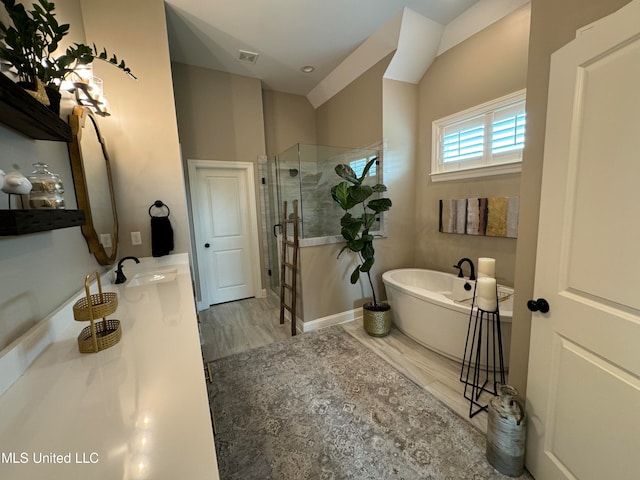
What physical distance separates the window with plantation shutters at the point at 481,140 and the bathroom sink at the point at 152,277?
297 centimetres

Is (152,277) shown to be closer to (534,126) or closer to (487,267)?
(487,267)

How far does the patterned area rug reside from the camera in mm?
1413

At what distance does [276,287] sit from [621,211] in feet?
12.3

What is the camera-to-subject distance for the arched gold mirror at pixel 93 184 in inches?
58.9

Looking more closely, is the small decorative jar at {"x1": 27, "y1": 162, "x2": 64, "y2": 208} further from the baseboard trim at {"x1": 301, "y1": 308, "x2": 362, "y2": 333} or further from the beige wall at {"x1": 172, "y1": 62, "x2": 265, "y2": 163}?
the beige wall at {"x1": 172, "y1": 62, "x2": 265, "y2": 163}

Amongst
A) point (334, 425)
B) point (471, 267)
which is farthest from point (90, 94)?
point (471, 267)

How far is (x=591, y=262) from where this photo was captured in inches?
39.6

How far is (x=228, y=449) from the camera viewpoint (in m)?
1.55

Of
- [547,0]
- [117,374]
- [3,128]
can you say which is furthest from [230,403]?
[547,0]

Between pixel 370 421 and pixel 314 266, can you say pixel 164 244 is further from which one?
pixel 370 421

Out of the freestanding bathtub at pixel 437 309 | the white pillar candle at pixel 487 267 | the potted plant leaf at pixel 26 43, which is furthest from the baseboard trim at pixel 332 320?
the potted plant leaf at pixel 26 43

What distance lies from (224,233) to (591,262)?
3778 millimetres

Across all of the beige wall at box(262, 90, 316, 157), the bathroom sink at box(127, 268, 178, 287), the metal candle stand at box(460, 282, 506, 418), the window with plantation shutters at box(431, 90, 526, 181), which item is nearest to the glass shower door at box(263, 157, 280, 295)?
the beige wall at box(262, 90, 316, 157)

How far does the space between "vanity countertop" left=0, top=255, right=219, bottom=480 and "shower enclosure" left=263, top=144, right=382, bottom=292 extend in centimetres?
201
